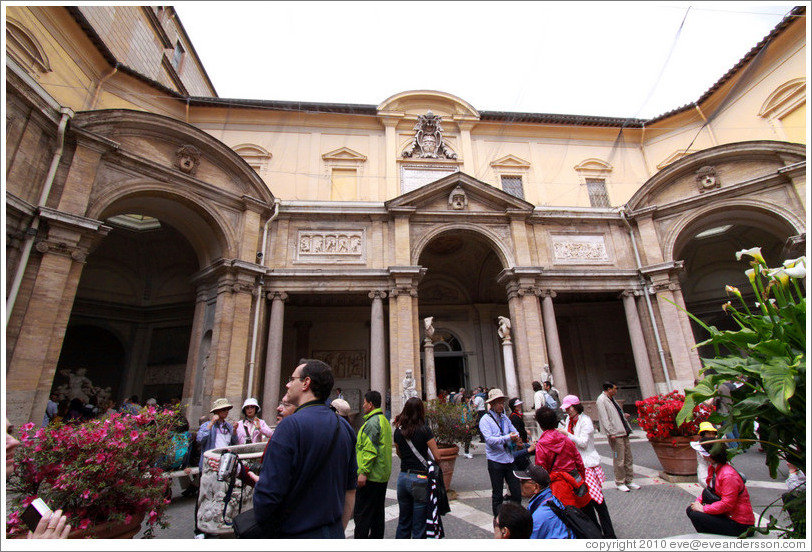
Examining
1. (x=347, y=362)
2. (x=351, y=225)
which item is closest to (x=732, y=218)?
(x=351, y=225)

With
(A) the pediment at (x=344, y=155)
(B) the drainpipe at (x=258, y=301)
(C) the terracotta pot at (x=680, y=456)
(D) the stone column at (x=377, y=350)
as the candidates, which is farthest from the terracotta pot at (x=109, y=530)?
(A) the pediment at (x=344, y=155)

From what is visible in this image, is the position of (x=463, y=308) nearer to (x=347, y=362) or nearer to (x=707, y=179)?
(x=347, y=362)

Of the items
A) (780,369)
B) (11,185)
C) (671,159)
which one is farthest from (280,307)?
(671,159)

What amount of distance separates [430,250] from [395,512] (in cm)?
1279

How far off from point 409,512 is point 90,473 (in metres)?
3.16

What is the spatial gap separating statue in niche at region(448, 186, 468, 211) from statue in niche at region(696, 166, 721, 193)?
888 centimetres

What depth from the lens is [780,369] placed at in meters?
1.90

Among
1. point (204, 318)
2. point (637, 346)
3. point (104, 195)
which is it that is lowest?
point (637, 346)

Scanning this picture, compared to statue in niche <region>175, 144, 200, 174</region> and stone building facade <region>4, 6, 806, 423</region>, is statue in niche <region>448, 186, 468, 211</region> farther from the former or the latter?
statue in niche <region>175, 144, 200, 174</region>

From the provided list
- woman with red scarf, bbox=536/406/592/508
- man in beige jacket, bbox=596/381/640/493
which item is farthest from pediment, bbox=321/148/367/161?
woman with red scarf, bbox=536/406/592/508

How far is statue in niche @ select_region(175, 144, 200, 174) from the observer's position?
11.7 metres

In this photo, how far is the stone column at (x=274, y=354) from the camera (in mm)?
11641

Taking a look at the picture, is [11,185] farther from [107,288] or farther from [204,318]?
[107,288]

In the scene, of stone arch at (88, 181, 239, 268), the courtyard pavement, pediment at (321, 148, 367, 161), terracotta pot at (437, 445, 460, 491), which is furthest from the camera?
pediment at (321, 148, 367, 161)
